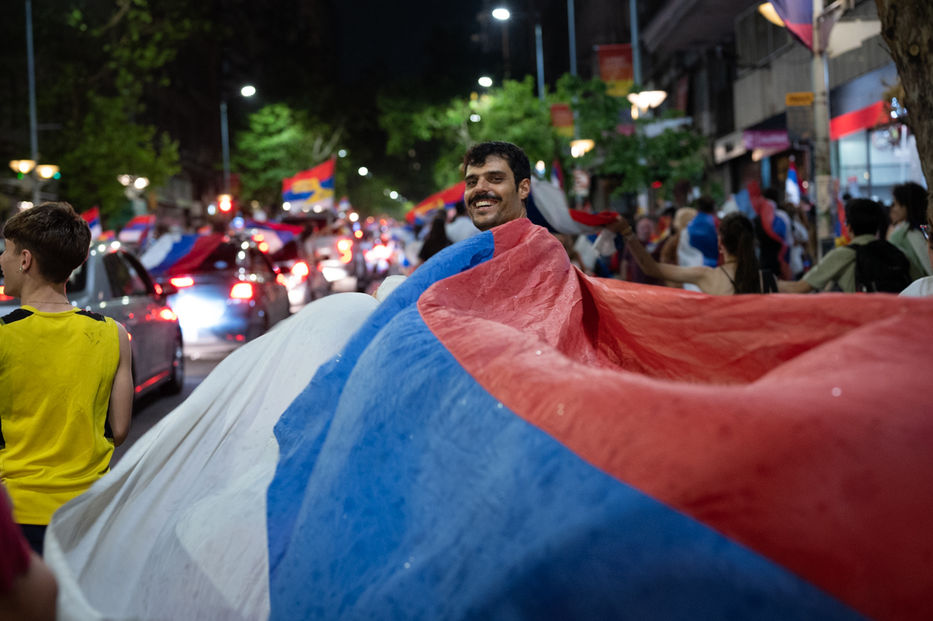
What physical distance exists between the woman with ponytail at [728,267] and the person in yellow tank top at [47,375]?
344 cm

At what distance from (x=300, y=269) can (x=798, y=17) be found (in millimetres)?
10832

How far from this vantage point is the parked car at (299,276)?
63.3 feet

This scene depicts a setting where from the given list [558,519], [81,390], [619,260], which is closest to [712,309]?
[558,519]

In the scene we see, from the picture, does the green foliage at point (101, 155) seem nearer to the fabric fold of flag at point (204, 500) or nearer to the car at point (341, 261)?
the car at point (341, 261)

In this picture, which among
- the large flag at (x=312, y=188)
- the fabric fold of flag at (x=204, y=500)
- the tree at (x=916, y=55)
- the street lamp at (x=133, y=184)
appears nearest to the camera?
the fabric fold of flag at (x=204, y=500)

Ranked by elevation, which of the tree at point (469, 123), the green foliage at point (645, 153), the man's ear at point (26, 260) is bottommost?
the man's ear at point (26, 260)

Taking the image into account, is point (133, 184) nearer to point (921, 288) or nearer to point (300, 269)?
point (300, 269)

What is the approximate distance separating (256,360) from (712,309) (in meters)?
1.71

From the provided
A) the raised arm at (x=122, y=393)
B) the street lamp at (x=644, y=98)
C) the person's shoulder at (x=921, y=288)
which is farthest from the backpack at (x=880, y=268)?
the street lamp at (x=644, y=98)

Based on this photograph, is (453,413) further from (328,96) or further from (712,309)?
(328,96)

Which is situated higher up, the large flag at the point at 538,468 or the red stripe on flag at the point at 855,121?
the red stripe on flag at the point at 855,121

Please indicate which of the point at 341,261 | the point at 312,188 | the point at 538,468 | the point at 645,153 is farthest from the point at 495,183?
the point at 312,188

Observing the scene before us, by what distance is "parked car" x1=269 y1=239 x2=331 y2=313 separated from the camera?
1930 cm

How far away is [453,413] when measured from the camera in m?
2.49
